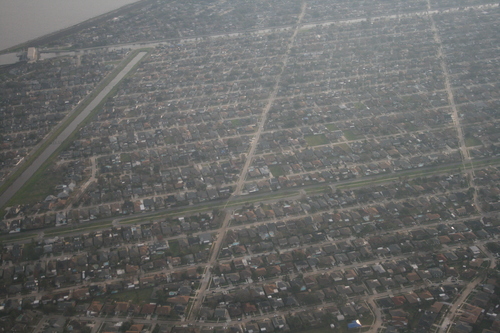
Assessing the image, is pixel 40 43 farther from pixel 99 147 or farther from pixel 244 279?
pixel 244 279

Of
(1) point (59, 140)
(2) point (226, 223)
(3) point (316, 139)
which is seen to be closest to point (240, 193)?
(2) point (226, 223)

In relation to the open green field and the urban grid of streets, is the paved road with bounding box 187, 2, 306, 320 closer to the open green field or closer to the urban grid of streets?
the urban grid of streets

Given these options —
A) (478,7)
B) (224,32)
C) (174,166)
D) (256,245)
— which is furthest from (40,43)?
(478,7)

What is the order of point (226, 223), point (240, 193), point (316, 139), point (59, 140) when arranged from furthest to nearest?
point (59, 140) < point (316, 139) < point (240, 193) < point (226, 223)

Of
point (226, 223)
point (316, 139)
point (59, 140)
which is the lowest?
point (316, 139)

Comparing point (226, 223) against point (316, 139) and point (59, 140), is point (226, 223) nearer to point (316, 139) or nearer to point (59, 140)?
point (316, 139)

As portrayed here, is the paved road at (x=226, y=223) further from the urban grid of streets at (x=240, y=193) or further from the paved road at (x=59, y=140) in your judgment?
the paved road at (x=59, y=140)
